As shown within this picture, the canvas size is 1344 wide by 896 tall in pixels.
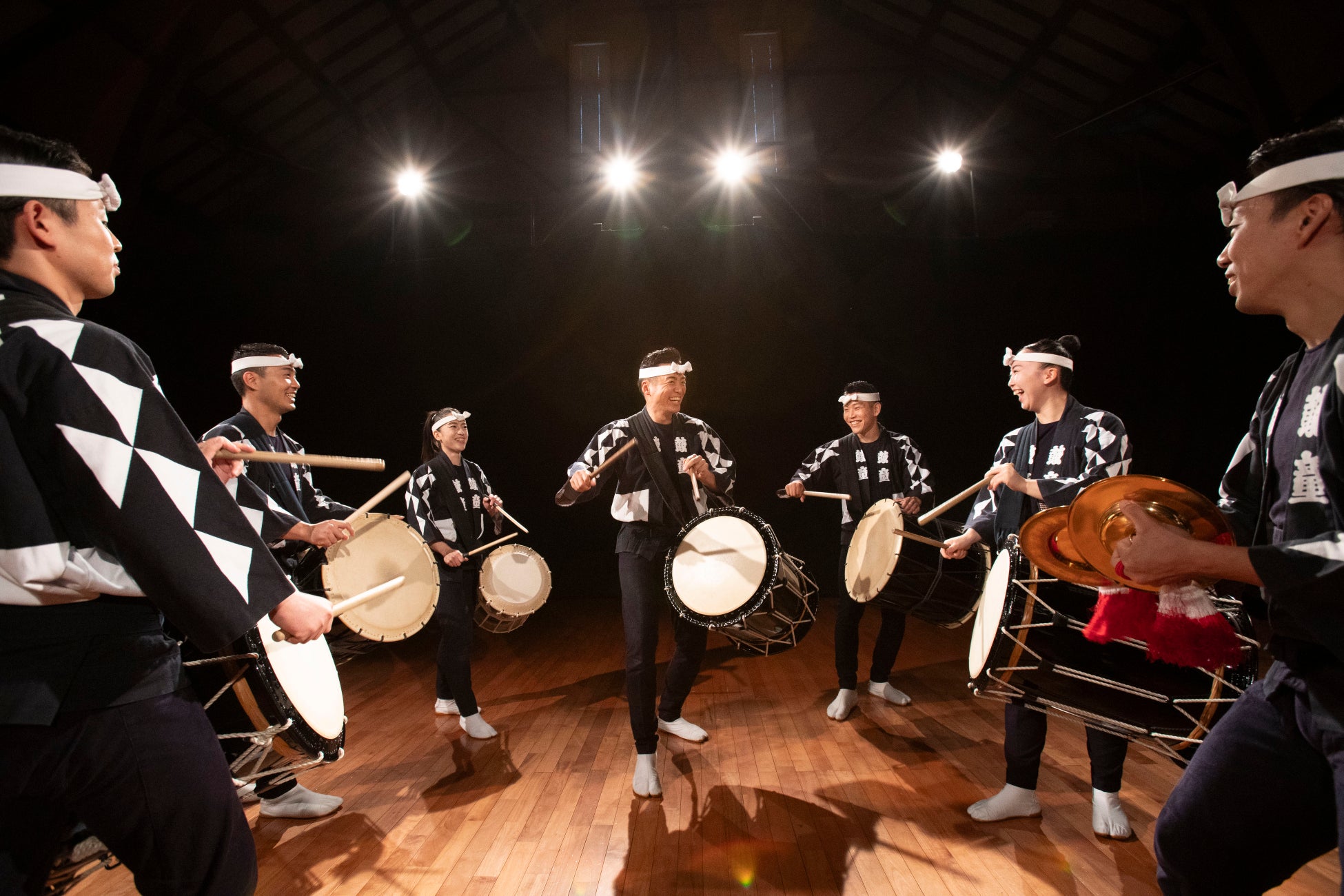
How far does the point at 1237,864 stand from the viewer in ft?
3.30

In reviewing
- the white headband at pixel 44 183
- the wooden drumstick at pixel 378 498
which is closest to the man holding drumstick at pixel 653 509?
the wooden drumstick at pixel 378 498

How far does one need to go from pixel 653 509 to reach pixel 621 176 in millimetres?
4979

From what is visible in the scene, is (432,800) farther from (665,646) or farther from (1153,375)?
(1153,375)

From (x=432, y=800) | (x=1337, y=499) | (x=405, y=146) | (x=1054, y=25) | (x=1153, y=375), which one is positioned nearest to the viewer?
(x=1337, y=499)

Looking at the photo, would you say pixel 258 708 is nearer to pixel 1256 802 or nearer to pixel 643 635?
pixel 643 635

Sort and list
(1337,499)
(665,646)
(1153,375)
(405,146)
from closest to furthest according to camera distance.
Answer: (1337,499)
(665,646)
(1153,375)
(405,146)

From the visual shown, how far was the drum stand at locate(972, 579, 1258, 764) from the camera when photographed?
1.58 metres

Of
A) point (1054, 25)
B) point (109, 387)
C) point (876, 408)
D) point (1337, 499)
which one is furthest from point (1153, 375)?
point (109, 387)

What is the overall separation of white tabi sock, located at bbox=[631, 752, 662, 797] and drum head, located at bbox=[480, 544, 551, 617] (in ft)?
5.65

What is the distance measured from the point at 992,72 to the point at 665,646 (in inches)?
249

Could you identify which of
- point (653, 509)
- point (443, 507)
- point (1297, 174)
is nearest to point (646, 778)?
point (653, 509)

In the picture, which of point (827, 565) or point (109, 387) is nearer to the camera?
point (109, 387)

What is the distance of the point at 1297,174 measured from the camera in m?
1.03

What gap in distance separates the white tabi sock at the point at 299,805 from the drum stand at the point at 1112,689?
2285 millimetres
